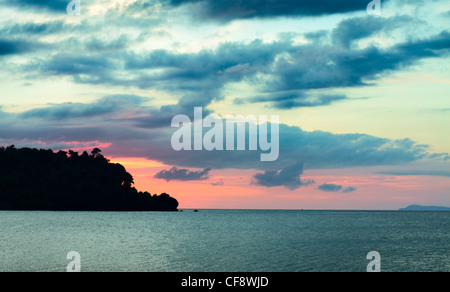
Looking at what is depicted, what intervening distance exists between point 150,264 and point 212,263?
29.9 feet

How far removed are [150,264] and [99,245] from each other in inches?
1217
